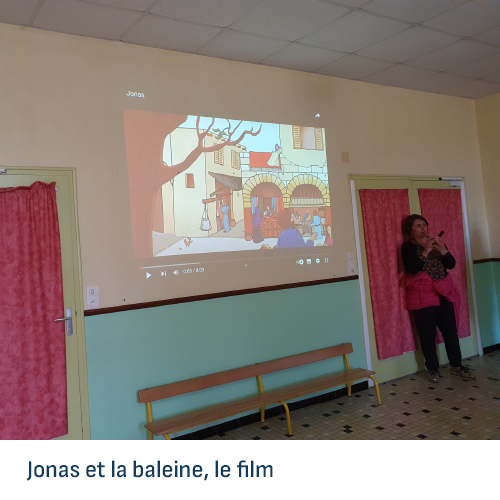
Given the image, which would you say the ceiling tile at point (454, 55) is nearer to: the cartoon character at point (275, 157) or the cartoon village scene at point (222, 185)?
the cartoon village scene at point (222, 185)

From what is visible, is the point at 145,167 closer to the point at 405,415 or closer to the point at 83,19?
the point at 83,19

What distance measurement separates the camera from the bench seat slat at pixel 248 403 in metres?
3.21

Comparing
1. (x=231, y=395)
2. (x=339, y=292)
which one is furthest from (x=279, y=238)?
(x=231, y=395)

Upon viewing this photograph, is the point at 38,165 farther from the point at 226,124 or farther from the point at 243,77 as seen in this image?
the point at 243,77

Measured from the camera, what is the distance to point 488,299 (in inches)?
220

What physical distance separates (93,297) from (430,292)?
3.19 m

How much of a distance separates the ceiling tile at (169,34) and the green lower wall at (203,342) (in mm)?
1950

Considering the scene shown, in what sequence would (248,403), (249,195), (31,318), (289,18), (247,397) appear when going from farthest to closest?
(249,195) < (247,397) < (248,403) < (289,18) < (31,318)

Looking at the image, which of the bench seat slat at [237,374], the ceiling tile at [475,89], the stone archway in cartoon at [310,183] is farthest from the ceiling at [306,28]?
the bench seat slat at [237,374]

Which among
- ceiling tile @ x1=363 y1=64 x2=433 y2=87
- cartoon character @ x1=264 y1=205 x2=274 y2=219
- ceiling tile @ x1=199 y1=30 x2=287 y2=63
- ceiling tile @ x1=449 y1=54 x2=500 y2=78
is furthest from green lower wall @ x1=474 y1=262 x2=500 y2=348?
ceiling tile @ x1=199 y1=30 x2=287 y2=63

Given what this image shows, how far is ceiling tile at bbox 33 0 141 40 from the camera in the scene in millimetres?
2867

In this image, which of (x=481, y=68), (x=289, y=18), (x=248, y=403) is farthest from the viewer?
(x=481, y=68)

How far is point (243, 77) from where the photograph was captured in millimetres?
3949

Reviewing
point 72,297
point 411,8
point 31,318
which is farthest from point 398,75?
point 31,318
